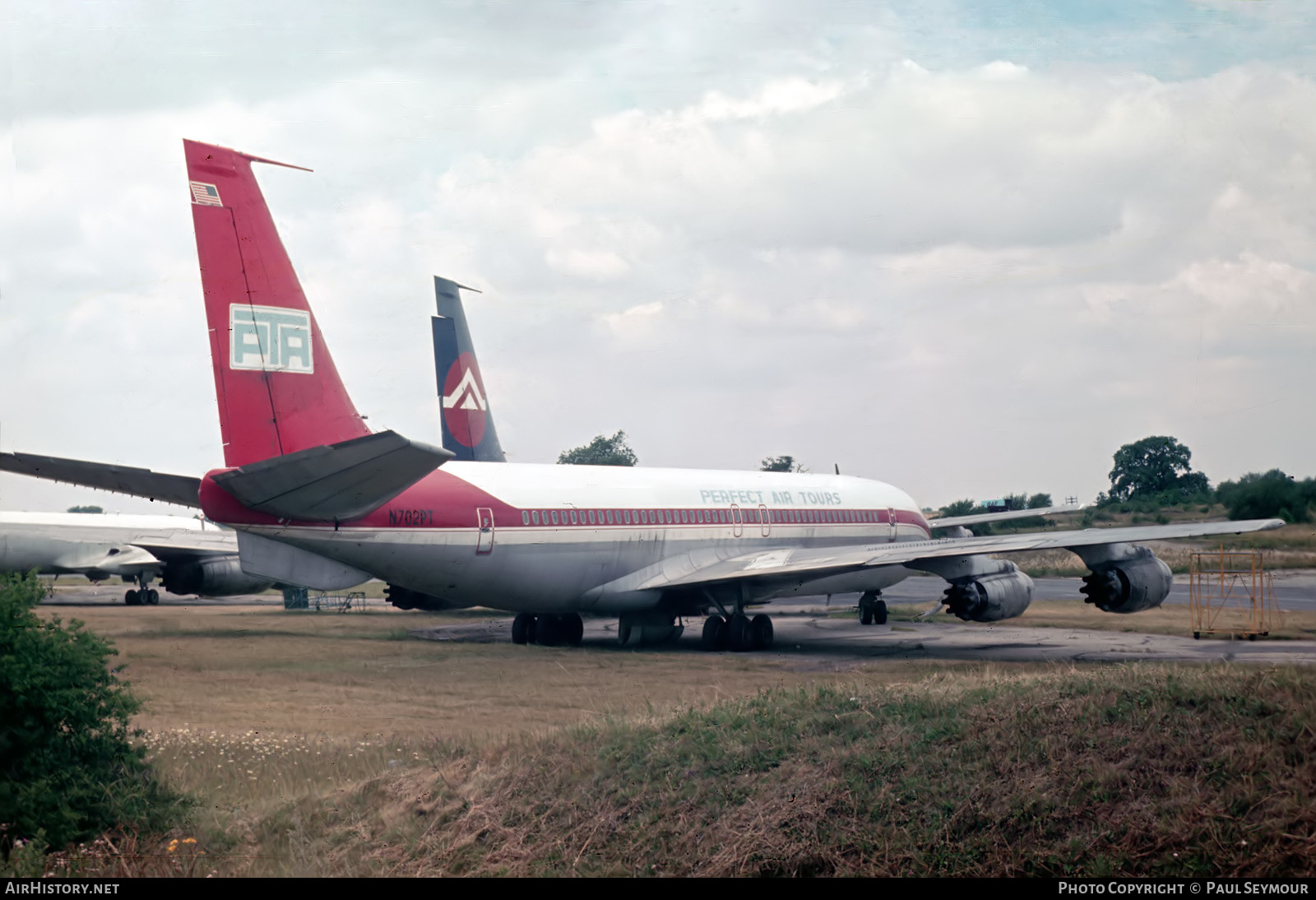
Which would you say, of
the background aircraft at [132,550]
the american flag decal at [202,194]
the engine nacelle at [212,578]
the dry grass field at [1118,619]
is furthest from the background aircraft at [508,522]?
the engine nacelle at [212,578]

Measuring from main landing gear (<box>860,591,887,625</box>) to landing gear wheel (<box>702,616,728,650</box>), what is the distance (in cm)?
695

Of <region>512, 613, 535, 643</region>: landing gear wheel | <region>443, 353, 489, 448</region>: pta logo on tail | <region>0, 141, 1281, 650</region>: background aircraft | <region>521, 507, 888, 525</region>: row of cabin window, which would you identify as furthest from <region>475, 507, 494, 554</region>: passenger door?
<region>443, 353, 489, 448</region>: pta logo on tail

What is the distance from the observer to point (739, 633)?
24.3 meters

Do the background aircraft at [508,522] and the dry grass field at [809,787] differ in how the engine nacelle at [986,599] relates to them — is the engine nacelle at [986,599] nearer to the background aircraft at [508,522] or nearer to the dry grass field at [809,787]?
the background aircraft at [508,522]

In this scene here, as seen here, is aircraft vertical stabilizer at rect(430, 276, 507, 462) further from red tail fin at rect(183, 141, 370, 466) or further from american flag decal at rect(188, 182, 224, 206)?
american flag decal at rect(188, 182, 224, 206)

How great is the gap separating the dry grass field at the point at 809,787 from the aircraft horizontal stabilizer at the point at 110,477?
22.3 feet

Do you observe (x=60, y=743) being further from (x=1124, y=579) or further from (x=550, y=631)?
(x=1124, y=579)

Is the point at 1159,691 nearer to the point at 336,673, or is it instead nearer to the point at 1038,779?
the point at 1038,779

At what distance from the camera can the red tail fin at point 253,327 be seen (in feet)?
55.3

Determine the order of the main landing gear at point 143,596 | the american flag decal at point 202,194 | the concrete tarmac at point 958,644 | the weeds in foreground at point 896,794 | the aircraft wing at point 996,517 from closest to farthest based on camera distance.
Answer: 1. the weeds in foreground at point 896,794
2. the american flag decal at point 202,194
3. the concrete tarmac at point 958,644
4. the aircraft wing at point 996,517
5. the main landing gear at point 143,596

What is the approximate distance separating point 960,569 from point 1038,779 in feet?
53.1

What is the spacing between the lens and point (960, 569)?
23172 mm

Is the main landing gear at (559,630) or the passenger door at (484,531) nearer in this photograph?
the passenger door at (484,531)

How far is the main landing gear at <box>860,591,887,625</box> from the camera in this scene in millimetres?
30188
